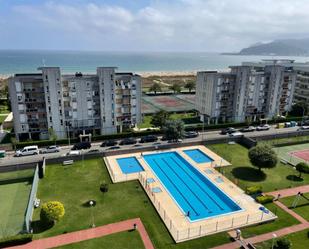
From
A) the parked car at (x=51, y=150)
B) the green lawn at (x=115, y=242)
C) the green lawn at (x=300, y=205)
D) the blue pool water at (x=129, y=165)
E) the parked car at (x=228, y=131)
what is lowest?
the green lawn at (x=115, y=242)

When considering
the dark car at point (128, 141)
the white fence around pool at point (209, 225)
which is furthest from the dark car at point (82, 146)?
the white fence around pool at point (209, 225)

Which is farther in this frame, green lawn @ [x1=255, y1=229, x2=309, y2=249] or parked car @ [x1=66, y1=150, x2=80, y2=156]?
parked car @ [x1=66, y1=150, x2=80, y2=156]

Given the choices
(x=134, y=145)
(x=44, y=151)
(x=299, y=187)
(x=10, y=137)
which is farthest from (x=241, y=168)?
(x=10, y=137)

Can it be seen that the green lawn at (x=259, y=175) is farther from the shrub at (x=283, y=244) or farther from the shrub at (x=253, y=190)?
the shrub at (x=283, y=244)

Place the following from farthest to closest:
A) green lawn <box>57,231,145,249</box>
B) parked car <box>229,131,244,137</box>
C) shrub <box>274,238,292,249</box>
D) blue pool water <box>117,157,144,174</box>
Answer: parked car <box>229,131,244,137</box> → blue pool water <box>117,157,144,174</box> → green lawn <box>57,231,145,249</box> → shrub <box>274,238,292,249</box>

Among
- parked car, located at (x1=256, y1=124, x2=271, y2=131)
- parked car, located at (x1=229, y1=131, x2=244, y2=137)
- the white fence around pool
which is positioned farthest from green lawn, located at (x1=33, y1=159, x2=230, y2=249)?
parked car, located at (x1=256, y1=124, x2=271, y2=131)

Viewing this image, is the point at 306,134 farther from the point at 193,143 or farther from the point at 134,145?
the point at 134,145

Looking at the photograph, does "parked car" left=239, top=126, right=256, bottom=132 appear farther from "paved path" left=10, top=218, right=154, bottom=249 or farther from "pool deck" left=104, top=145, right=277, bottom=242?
"paved path" left=10, top=218, right=154, bottom=249
